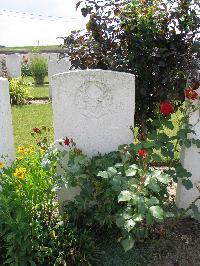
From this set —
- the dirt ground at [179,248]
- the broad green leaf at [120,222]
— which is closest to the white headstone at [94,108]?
the dirt ground at [179,248]

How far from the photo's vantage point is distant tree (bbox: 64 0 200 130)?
3.58 metres

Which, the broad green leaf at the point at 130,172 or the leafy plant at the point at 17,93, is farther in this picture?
the leafy plant at the point at 17,93

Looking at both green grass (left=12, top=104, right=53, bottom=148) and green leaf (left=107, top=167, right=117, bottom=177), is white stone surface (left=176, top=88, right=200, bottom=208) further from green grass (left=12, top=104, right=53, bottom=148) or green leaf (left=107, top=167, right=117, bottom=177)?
green grass (left=12, top=104, right=53, bottom=148)

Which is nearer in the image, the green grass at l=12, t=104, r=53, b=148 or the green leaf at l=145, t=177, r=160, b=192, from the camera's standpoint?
the green leaf at l=145, t=177, r=160, b=192

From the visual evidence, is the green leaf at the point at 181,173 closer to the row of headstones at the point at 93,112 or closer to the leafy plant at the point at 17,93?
the row of headstones at the point at 93,112

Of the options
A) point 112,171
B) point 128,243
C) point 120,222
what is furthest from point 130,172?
point 128,243

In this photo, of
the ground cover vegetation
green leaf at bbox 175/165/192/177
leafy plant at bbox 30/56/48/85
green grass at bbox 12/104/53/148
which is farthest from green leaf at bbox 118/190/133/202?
leafy plant at bbox 30/56/48/85

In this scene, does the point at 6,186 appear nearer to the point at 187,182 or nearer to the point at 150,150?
the point at 150,150

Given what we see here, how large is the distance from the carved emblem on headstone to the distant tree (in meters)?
0.50

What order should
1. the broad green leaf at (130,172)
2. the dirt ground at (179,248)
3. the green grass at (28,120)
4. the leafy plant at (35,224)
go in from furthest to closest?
the green grass at (28,120) → the dirt ground at (179,248) → the leafy plant at (35,224) → the broad green leaf at (130,172)

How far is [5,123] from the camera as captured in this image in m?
3.31

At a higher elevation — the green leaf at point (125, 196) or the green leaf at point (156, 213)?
the green leaf at point (125, 196)

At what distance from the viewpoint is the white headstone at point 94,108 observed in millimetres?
3209

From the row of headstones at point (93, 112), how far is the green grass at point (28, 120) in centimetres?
264
